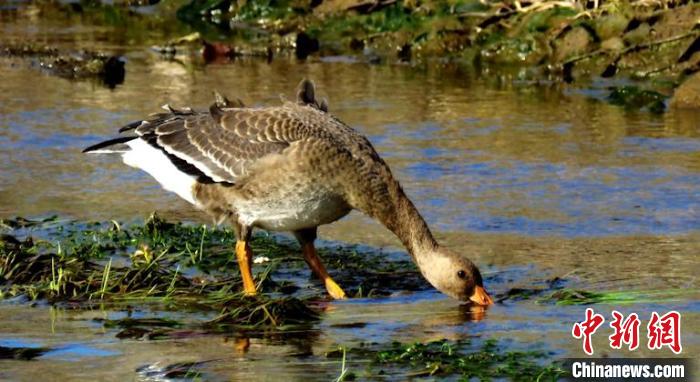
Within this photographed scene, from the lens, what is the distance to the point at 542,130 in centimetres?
1842

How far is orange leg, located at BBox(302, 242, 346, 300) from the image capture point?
36.7ft

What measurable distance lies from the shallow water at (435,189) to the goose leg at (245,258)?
27.8 inches

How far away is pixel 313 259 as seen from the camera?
11562 millimetres

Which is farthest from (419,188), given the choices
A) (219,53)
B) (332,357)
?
(219,53)

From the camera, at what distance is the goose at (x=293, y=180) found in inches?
430

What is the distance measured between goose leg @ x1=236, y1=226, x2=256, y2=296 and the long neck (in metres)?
1.02

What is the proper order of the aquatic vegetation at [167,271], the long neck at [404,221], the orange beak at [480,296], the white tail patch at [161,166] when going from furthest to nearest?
the white tail patch at [161,166]
the long neck at [404,221]
the orange beak at [480,296]
the aquatic vegetation at [167,271]

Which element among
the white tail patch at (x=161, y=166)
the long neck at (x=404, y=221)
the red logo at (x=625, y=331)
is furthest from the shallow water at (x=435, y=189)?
the white tail patch at (x=161, y=166)

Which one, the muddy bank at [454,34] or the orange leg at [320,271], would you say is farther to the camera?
the muddy bank at [454,34]

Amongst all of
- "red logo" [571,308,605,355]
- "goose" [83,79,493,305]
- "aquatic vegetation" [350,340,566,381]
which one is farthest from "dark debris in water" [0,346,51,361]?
"red logo" [571,308,605,355]

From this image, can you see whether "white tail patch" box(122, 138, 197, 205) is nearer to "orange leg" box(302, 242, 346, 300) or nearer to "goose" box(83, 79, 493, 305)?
"goose" box(83, 79, 493, 305)

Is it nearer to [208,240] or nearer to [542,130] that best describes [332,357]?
[208,240]

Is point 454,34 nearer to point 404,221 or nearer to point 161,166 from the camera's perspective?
point 161,166

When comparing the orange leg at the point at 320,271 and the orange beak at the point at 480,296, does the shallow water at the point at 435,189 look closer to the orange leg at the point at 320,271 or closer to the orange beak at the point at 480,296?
the orange beak at the point at 480,296
